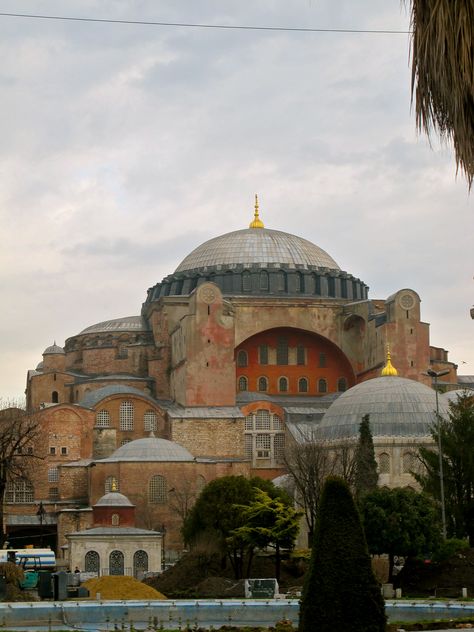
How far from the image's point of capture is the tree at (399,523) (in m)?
34.3

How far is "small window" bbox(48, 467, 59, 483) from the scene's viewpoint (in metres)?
58.8

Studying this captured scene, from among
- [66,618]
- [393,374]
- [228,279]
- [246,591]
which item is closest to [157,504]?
[393,374]

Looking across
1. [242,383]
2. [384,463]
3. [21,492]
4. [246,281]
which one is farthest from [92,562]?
[246,281]

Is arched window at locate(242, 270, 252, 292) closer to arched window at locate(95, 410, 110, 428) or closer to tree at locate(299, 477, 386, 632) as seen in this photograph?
arched window at locate(95, 410, 110, 428)

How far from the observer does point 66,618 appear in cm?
2159

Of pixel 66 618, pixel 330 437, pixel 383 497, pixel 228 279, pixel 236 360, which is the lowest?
pixel 66 618

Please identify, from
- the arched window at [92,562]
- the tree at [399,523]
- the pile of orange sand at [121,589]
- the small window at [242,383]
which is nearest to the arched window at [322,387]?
the small window at [242,383]

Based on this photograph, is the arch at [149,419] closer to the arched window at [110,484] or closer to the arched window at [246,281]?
the arched window at [110,484]

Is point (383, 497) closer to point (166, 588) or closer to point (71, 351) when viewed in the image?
point (166, 588)

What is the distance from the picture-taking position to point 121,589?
27.4m

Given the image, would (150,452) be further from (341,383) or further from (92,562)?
(341,383)

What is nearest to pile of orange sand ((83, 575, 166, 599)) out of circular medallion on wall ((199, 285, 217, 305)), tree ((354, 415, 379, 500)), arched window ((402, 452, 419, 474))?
tree ((354, 415, 379, 500))

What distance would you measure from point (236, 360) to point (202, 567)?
95.6 feet

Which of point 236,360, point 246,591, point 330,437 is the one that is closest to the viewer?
point 246,591
